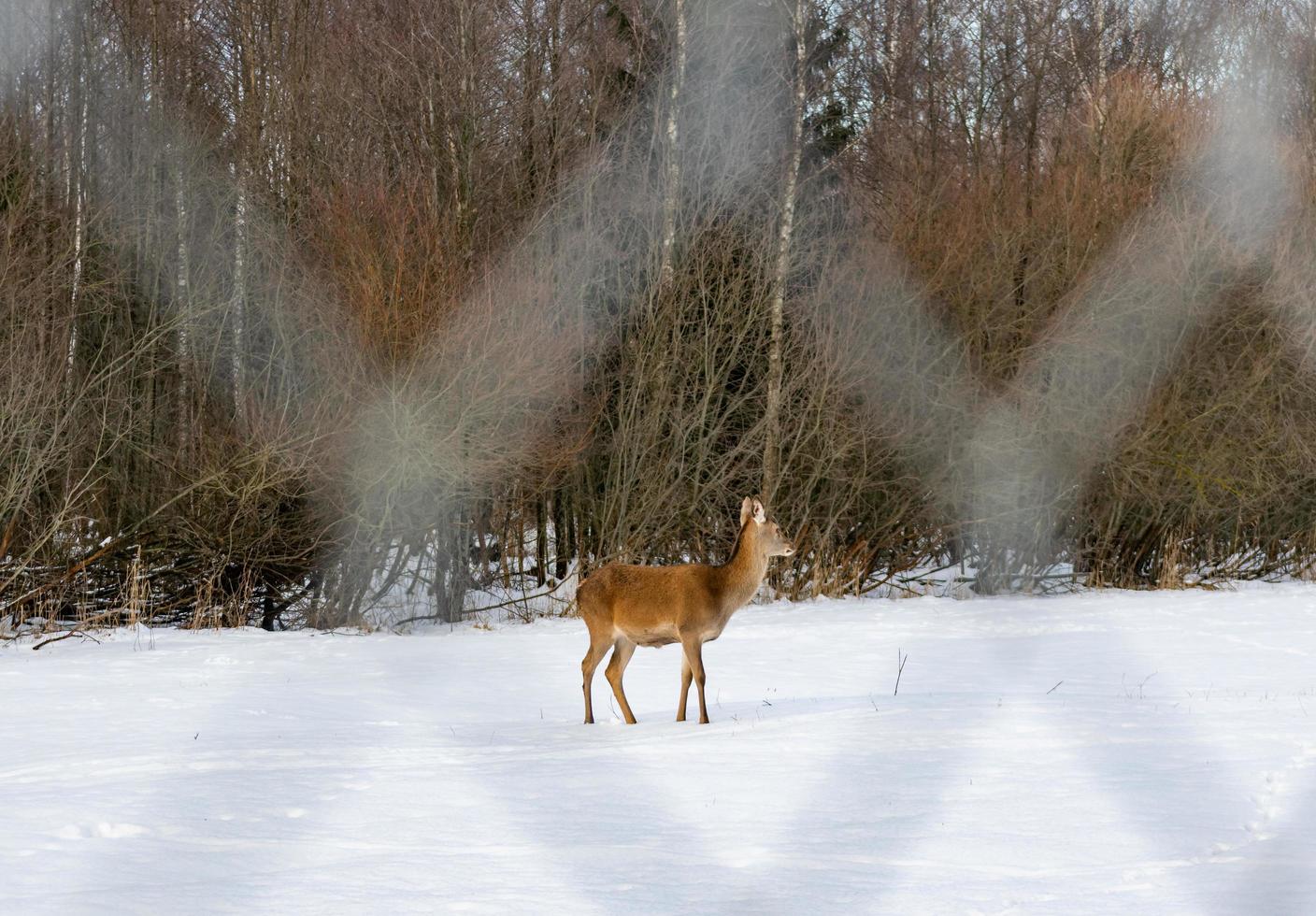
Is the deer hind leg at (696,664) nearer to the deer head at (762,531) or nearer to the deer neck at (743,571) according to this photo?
the deer neck at (743,571)

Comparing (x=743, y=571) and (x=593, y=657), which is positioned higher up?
(x=743, y=571)

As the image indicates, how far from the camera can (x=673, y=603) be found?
9.68 m

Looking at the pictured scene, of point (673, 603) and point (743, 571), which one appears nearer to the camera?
point (673, 603)

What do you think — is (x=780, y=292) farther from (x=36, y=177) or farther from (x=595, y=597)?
(x=595, y=597)

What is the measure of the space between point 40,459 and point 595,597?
791cm

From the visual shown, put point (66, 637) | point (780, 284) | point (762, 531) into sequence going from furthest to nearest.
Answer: point (780, 284) → point (66, 637) → point (762, 531)

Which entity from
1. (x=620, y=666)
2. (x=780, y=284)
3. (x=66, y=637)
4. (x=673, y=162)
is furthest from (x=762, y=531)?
(x=673, y=162)

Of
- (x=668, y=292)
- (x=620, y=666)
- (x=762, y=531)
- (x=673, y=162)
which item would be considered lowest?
(x=620, y=666)

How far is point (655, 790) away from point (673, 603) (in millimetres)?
2375

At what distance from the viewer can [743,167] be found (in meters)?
20.4

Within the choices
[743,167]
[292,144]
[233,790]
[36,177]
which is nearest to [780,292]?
[743,167]

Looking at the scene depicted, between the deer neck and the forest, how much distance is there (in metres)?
7.66

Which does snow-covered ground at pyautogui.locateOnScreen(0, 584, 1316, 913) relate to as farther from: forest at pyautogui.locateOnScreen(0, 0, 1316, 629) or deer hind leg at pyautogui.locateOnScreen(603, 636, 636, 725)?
forest at pyautogui.locateOnScreen(0, 0, 1316, 629)

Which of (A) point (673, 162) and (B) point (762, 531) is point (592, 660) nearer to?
(B) point (762, 531)
